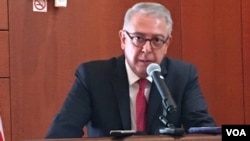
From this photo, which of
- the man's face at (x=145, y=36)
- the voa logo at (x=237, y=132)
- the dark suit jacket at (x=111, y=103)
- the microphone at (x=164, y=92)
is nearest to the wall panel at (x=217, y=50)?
the dark suit jacket at (x=111, y=103)

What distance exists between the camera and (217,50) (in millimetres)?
3646

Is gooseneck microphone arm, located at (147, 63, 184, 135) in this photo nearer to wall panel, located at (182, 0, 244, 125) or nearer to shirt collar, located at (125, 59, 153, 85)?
shirt collar, located at (125, 59, 153, 85)

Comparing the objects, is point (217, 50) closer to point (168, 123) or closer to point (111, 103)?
point (111, 103)

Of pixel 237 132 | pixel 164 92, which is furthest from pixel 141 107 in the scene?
pixel 237 132

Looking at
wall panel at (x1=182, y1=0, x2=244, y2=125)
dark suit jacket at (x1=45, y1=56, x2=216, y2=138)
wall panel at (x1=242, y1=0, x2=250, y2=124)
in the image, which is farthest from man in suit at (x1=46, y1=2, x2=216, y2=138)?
wall panel at (x1=242, y1=0, x2=250, y2=124)

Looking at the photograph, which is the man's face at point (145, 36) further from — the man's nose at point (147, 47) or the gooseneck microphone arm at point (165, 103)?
the gooseneck microphone arm at point (165, 103)

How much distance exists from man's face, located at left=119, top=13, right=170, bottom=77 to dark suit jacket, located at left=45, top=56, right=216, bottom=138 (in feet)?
0.33

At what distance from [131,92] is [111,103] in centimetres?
10

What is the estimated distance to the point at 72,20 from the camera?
3.32m

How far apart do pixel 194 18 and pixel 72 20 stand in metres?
0.87

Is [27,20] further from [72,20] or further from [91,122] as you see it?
[91,122]

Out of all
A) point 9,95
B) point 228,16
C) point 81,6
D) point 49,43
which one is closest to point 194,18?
point 228,16

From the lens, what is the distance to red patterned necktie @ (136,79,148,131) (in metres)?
2.08

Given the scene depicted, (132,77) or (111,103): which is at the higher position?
(132,77)
